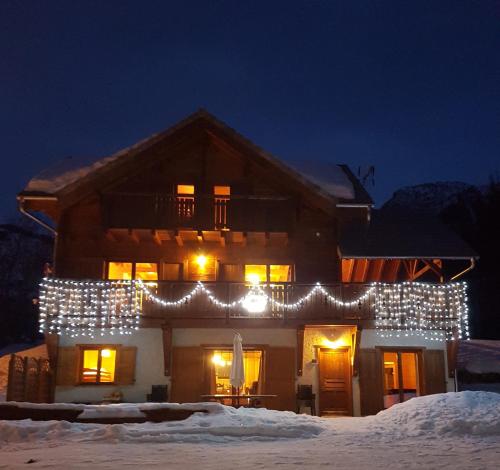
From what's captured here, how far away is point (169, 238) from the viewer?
2083 cm

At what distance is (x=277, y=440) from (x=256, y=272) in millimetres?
9421

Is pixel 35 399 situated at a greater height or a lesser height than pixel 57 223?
lesser

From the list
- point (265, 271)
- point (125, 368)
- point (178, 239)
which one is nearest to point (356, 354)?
point (265, 271)

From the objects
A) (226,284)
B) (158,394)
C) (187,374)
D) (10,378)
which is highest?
(226,284)

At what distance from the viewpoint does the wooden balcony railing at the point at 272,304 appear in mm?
19094

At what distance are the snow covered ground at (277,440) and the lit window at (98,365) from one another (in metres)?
5.92

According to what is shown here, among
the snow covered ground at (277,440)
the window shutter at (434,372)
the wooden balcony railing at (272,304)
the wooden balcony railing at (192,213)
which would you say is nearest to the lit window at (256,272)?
the wooden balcony railing at (192,213)

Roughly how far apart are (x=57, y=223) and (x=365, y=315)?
10.5m

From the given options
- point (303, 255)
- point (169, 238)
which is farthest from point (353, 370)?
point (169, 238)

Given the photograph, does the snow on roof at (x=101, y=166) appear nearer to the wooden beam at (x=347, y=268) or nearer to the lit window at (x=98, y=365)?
the wooden beam at (x=347, y=268)

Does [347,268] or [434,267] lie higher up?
[347,268]

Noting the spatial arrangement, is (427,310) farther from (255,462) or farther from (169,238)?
(255,462)

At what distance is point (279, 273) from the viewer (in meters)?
21.8

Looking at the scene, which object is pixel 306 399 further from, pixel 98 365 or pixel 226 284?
pixel 98 365
